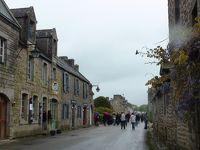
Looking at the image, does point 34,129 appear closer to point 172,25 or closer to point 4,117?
point 4,117

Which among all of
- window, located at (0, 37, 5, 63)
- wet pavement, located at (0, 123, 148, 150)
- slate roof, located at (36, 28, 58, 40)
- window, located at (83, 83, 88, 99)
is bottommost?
wet pavement, located at (0, 123, 148, 150)

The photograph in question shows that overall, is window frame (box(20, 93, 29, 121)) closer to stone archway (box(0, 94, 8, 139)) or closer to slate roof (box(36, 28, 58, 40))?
stone archway (box(0, 94, 8, 139))

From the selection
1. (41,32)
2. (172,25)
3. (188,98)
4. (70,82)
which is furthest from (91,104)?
Answer: (188,98)

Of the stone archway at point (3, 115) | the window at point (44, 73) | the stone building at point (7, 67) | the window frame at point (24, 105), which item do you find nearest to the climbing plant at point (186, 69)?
the stone building at point (7, 67)

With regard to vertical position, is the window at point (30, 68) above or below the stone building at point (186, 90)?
above

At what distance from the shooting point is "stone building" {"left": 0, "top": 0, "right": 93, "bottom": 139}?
24.8 metres

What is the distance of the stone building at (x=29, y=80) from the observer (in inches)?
976

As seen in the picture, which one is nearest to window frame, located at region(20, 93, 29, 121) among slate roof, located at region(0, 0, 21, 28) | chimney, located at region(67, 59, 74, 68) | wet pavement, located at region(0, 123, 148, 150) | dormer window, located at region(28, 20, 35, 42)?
wet pavement, located at region(0, 123, 148, 150)

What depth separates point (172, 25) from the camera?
14.7m

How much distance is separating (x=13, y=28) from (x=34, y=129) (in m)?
7.61

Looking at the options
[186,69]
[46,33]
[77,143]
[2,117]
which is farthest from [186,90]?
[46,33]

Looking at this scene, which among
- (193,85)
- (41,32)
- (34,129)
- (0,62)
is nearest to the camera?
(193,85)

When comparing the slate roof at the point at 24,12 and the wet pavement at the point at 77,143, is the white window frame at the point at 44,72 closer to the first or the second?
the slate roof at the point at 24,12

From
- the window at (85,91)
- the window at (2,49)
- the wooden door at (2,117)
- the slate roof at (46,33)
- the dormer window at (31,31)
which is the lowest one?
the wooden door at (2,117)
